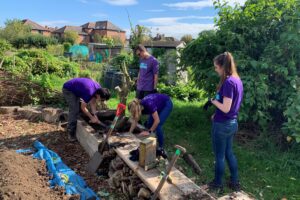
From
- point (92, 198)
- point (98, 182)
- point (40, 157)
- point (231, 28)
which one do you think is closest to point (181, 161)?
point (98, 182)

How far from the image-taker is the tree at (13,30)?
42.5 metres

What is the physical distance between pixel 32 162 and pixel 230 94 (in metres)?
2.91

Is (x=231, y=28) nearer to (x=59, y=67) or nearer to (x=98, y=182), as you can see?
(x=98, y=182)

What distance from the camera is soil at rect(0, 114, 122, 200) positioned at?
3482 mm

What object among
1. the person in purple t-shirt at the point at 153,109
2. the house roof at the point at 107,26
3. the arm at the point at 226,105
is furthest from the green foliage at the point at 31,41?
the arm at the point at 226,105

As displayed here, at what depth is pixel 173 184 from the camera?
10.7 ft

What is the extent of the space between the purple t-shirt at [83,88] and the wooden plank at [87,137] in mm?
523

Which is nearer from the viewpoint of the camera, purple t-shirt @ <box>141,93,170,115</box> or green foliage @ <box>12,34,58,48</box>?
purple t-shirt @ <box>141,93,170,115</box>

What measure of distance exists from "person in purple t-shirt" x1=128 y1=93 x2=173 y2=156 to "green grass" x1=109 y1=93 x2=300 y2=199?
0.70 metres

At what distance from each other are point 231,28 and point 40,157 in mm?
4326

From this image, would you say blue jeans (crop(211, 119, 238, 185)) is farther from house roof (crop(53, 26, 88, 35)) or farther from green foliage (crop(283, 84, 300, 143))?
house roof (crop(53, 26, 88, 35))

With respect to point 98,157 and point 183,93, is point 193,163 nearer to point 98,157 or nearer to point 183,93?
point 98,157

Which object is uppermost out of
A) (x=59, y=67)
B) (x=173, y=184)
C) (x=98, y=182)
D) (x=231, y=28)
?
(x=231, y=28)

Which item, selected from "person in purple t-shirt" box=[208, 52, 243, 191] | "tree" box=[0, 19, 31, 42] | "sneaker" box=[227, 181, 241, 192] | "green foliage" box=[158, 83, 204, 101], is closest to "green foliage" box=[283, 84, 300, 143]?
"sneaker" box=[227, 181, 241, 192]
